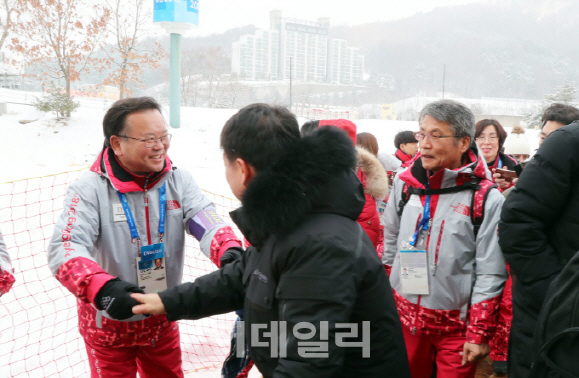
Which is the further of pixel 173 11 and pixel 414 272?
pixel 173 11

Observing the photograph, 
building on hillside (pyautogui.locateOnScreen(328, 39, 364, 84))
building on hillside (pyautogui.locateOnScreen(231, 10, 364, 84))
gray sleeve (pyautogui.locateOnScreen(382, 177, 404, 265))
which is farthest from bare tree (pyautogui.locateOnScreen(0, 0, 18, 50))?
building on hillside (pyautogui.locateOnScreen(328, 39, 364, 84))

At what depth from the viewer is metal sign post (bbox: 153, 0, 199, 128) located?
16.0 metres

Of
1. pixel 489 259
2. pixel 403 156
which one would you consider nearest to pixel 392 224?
pixel 489 259

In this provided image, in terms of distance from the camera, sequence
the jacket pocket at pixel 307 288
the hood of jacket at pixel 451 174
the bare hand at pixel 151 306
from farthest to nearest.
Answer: the hood of jacket at pixel 451 174 → the bare hand at pixel 151 306 → the jacket pocket at pixel 307 288

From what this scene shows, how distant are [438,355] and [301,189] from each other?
58.7 inches

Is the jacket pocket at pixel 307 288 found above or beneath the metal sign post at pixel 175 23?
beneath

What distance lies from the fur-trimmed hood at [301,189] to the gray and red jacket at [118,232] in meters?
0.88

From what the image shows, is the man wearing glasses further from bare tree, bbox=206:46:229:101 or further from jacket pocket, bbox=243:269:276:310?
bare tree, bbox=206:46:229:101

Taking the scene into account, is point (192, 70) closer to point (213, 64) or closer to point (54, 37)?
point (213, 64)

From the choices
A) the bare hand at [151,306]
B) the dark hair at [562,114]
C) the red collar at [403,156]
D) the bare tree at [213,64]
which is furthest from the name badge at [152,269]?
the bare tree at [213,64]

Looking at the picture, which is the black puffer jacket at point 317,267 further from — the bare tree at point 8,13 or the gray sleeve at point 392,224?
the bare tree at point 8,13

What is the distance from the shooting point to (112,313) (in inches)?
64.6

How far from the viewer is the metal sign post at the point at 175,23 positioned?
16000 millimetres

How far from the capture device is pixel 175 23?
16.1 metres
